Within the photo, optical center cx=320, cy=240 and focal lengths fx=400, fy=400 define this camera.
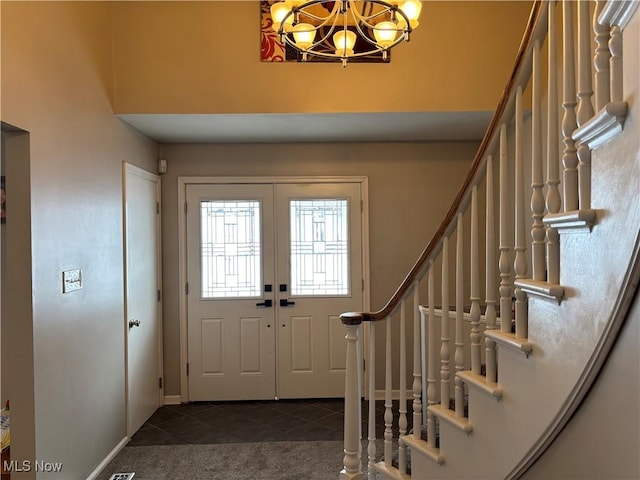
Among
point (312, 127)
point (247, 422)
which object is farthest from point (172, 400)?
point (312, 127)

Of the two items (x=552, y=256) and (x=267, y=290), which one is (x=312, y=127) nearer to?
(x=267, y=290)

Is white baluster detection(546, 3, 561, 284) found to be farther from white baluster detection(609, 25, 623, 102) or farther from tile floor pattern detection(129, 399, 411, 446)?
tile floor pattern detection(129, 399, 411, 446)

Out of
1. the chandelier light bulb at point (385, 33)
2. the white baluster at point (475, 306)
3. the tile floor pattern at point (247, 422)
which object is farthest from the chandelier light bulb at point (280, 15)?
the tile floor pattern at point (247, 422)

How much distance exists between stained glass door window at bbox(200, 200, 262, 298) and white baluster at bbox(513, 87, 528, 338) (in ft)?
9.33

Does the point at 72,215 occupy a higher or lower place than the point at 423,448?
higher

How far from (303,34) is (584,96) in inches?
49.2

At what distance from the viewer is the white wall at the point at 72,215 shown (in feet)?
6.65

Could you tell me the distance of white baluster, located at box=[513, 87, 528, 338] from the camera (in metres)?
1.30

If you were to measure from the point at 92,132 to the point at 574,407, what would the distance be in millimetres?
2919

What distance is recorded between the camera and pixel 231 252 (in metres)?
3.90

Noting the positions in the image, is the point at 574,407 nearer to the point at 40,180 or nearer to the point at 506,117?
the point at 506,117

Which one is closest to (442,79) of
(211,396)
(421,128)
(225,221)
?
(421,128)

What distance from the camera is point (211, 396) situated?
12.7 ft

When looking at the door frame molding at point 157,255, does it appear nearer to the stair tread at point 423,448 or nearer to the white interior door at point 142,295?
the white interior door at point 142,295
